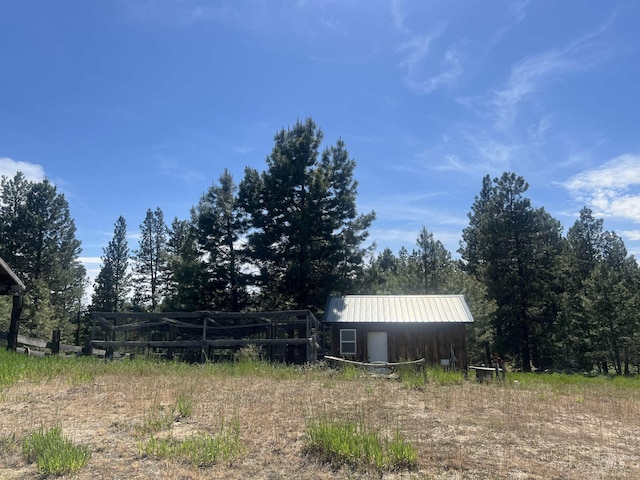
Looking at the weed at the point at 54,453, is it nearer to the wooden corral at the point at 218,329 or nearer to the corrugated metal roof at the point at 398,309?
the wooden corral at the point at 218,329

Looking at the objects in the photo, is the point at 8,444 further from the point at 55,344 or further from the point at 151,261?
the point at 151,261

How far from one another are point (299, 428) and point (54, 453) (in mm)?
3397

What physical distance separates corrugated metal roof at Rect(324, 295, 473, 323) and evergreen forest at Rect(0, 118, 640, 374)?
174 inches

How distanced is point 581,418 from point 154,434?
7.80 m

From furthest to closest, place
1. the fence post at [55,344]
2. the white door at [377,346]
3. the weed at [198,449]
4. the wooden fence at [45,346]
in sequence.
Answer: the white door at [377,346], the fence post at [55,344], the wooden fence at [45,346], the weed at [198,449]

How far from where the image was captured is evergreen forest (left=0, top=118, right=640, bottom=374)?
31266 mm

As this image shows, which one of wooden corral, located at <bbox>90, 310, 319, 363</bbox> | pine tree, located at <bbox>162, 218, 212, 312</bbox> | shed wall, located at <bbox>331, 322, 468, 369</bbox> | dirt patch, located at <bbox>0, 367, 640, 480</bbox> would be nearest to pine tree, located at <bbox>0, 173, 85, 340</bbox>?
pine tree, located at <bbox>162, 218, 212, 312</bbox>

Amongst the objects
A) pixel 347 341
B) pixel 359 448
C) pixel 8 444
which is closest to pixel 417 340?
pixel 347 341

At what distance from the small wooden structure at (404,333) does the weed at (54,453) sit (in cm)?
1787

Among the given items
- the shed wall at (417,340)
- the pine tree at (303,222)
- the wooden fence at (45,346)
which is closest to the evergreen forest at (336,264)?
the pine tree at (303,222)

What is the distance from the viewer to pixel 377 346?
78.2ft

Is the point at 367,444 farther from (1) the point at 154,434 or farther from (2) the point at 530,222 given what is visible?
(2) the point at 530,222

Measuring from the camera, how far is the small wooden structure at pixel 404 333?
23.2 metres

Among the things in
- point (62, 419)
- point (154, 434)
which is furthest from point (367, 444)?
point (62, 419)
